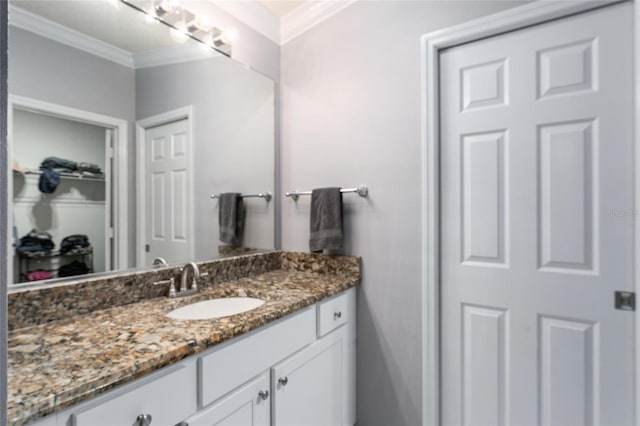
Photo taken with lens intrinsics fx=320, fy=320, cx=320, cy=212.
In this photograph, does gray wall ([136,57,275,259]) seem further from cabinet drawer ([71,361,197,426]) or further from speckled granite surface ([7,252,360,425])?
cabinet drawer ([71,361,197,426])

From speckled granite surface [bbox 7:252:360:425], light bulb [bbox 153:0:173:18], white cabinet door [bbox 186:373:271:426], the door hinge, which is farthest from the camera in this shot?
light bulb [bbox 153:0:173:18]

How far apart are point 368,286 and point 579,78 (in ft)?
4.09

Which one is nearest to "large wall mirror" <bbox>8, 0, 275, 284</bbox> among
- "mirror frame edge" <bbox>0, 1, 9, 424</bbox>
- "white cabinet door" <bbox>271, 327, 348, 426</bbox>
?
"white cabinet door" <bbox>271, 327, 348, 426</bbox>

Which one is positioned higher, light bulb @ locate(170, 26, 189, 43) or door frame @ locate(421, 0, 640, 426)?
light bulb @ locate(170, 26, 189, 43)

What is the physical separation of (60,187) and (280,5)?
1.50 metres

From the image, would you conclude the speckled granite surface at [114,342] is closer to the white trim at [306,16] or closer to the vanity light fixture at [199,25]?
the vanity light fixture at [199,25]

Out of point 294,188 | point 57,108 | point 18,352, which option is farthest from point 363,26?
point 18,352

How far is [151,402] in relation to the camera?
31.2 inches

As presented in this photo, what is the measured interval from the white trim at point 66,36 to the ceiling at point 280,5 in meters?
0.91

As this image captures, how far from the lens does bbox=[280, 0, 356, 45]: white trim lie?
1755 mm

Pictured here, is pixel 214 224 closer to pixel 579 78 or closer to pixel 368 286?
pixel 368 286

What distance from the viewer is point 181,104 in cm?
150

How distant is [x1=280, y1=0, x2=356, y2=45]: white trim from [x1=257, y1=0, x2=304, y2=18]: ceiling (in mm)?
20

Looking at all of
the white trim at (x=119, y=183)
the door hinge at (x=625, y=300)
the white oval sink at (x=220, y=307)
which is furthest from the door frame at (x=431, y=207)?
the white trim at (x=119, y=183)
